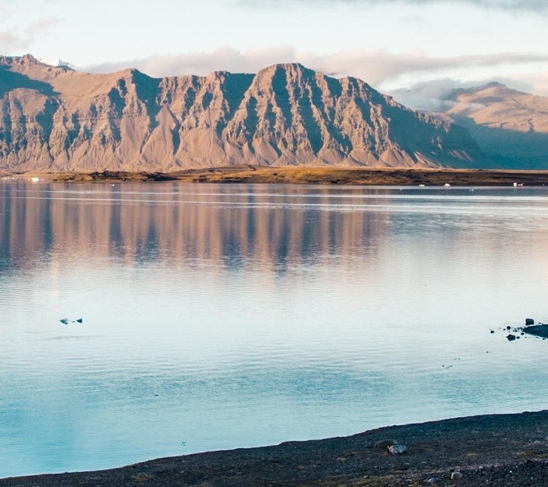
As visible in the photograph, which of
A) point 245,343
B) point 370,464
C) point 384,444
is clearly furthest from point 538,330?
point 370,464

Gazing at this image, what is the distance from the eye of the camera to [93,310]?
3944cm

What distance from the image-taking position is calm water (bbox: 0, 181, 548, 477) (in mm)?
22578

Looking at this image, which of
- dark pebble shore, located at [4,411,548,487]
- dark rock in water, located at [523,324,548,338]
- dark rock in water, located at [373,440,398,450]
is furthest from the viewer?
dark rock in water, located at [523,324,548,338]

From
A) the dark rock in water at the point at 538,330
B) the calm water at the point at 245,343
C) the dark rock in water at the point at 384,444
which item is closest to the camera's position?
the dark rock in water at the point at 384,444

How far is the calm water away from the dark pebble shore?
162 centimetres

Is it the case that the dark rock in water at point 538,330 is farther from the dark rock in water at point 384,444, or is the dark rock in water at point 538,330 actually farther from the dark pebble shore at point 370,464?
the dark rock in water at point 384,444

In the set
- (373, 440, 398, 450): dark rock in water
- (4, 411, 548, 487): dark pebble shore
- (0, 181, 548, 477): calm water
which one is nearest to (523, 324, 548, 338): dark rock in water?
(0, 181, 548, 477): calm water

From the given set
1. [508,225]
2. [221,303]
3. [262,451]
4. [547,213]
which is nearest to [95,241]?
[221,303]

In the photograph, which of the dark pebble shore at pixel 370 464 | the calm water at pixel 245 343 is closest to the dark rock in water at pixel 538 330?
the calm water at pixel 245 343

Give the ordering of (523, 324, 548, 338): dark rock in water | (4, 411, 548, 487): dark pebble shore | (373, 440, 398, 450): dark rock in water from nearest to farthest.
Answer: (4, 411, 548, 487): dark pebble shore → (373, 440, 398, 450): dark rock in water → (523, 324, 548, 338): dark rock in water

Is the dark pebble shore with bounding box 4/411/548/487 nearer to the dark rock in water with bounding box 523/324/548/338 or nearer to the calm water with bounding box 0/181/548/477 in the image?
the calm water with bounding box 0/181/548/477

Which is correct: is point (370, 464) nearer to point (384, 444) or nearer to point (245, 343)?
point (384, 444)

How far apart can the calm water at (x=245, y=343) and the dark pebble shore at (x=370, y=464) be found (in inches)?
63.7

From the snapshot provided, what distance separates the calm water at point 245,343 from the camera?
2258 cm
